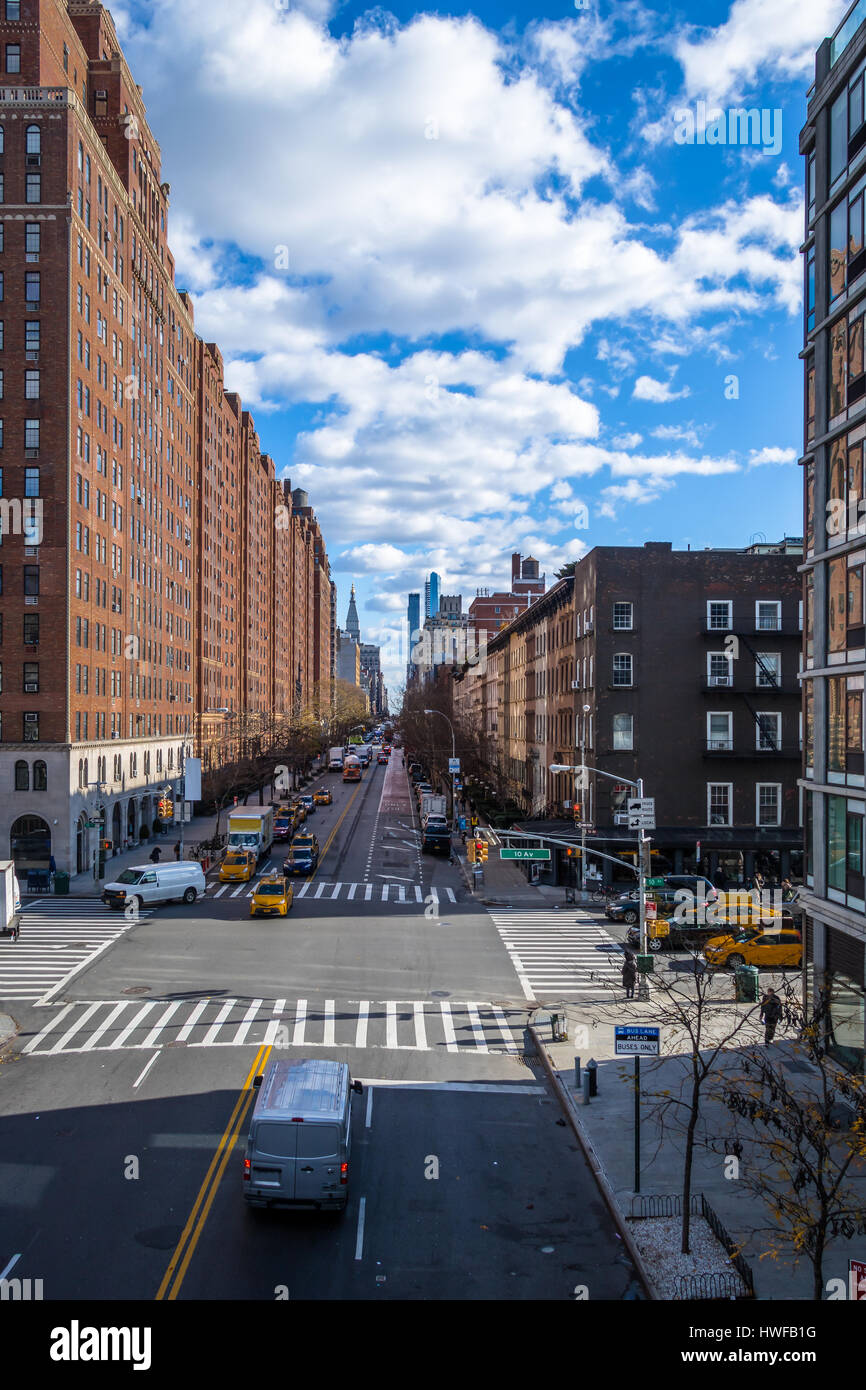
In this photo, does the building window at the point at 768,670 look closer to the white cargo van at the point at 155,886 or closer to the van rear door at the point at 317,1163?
the white cargo van at the point at 155,886

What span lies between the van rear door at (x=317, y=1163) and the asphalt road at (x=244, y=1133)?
63cm

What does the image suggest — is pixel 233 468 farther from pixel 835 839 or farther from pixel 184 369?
pixel 835 839

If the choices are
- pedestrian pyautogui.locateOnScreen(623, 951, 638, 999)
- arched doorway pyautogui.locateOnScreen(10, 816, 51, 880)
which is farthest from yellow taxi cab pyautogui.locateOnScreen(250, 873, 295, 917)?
pedestrian pyautogui.locateOnScreen(623, 951, 638, 999)

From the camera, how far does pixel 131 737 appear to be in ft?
202

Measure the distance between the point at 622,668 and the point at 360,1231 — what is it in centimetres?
3809

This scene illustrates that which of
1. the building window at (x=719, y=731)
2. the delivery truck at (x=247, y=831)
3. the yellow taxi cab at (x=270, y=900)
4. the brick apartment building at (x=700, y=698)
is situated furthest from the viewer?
the delivery truck at (x=247, y=831)

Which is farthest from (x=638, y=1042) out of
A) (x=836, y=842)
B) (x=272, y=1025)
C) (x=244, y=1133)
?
(x=272, y=1025)

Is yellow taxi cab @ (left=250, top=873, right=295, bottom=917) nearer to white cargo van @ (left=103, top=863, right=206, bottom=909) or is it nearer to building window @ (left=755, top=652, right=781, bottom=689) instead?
white cargo van @ (left=103, top=863, right=206, bottom=909)

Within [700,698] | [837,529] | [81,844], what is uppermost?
[837,529]

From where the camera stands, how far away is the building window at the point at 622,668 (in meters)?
48.8

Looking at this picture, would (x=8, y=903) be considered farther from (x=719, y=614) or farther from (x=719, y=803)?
(x=719, y=614)

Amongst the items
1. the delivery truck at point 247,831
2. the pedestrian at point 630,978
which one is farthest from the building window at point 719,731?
the delivery truck at point 247,831

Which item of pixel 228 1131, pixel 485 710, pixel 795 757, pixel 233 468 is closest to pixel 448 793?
pixel 485 710

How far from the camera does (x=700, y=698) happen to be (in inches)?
1927
